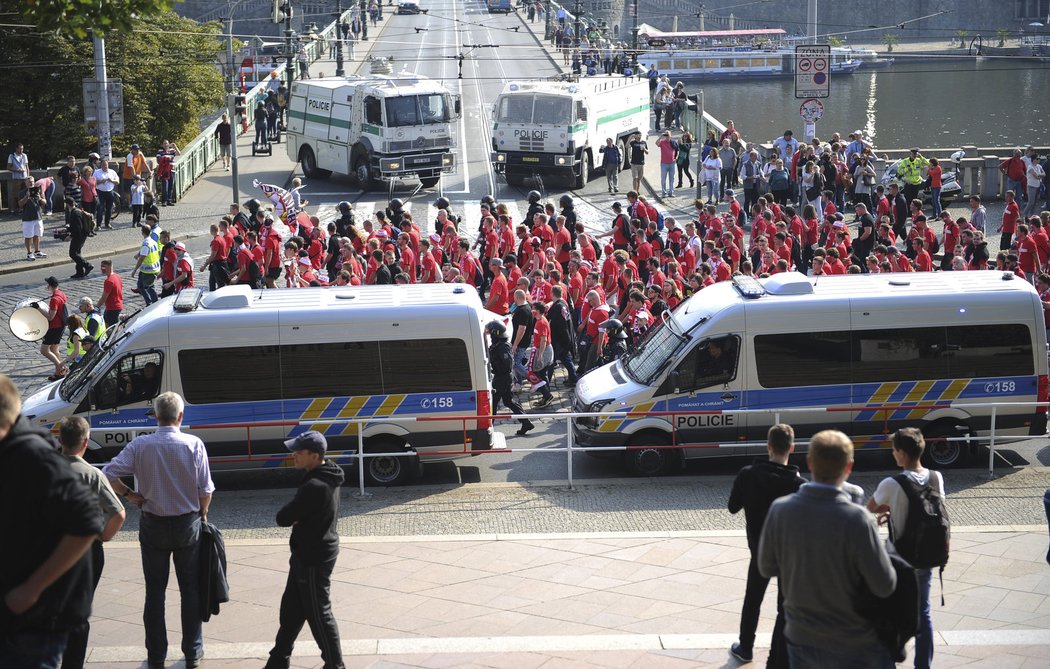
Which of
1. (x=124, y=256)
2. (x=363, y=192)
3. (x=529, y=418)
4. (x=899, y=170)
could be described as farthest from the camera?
(x=363, y=192)

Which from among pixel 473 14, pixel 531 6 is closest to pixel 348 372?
pixel 531 6

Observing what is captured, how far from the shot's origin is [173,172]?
34.6 metres

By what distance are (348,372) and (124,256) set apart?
16.1 m

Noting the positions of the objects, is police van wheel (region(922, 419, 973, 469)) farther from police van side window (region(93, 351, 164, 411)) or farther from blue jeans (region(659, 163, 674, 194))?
blue jeans (region(659, 163, 674, 194))

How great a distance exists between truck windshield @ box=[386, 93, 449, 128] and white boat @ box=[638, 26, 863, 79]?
60.5 metres

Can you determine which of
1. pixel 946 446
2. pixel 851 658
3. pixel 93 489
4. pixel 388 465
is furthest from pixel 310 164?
pixel 851 658

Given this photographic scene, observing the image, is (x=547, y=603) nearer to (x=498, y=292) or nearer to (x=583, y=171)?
(x=498, y=292)

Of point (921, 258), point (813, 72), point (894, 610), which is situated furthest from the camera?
point (813, 72)

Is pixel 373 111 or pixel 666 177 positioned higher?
pixel 373 111

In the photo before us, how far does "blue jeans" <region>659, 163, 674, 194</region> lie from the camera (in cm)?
3473

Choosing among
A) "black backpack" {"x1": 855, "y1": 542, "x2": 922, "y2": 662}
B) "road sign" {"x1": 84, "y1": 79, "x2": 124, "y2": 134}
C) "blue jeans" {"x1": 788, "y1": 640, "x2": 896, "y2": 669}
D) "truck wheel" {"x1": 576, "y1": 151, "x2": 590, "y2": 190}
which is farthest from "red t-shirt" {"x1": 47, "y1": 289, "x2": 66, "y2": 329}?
"truck wheel" {"x1": 576, "y1": 151, "x2": 590, "y2": 190}

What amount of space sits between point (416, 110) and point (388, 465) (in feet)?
72.6

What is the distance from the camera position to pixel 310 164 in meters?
37.9

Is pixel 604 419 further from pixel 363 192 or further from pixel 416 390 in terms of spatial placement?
pixel 363 192
